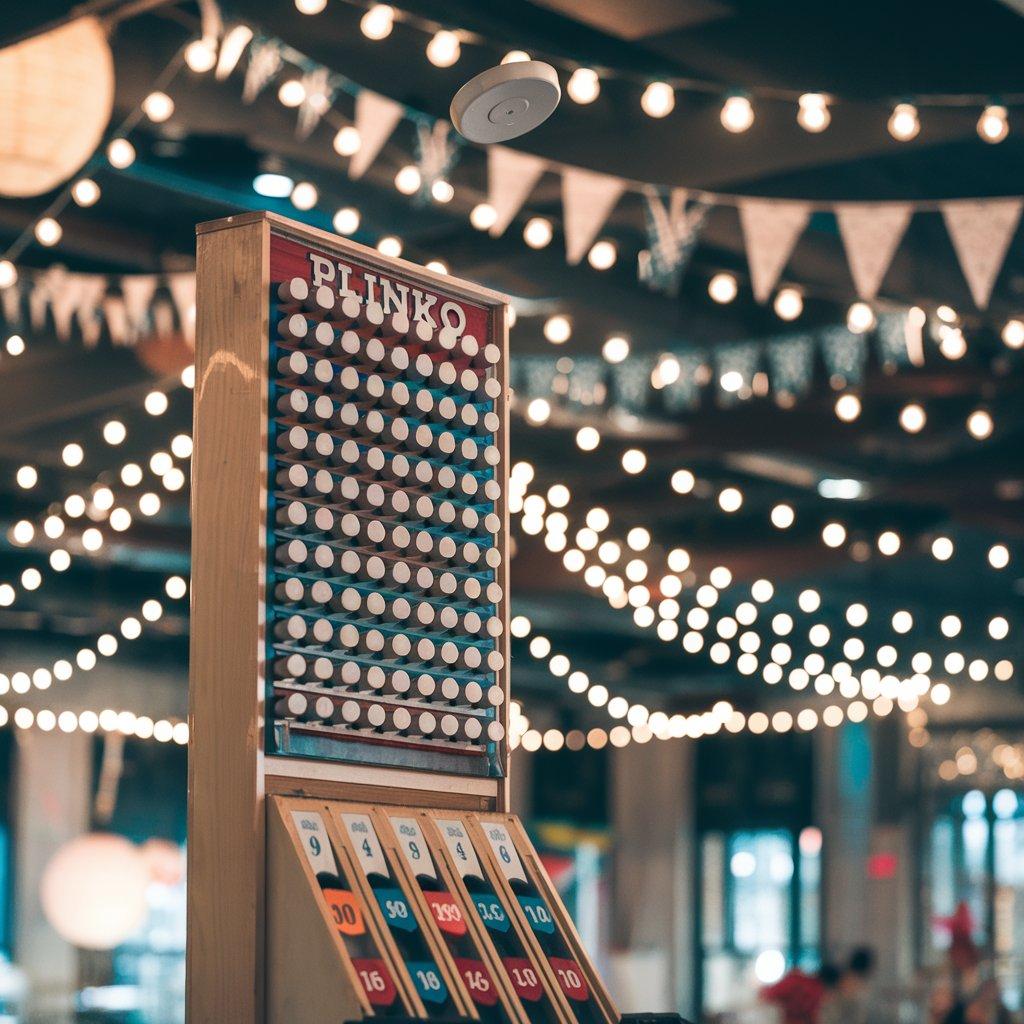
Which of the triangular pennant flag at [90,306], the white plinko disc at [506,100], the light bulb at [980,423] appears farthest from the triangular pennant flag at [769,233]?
the white plinko disc at [506,100]

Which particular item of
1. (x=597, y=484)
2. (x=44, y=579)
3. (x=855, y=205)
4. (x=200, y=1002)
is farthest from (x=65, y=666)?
(x=200, y=1002)

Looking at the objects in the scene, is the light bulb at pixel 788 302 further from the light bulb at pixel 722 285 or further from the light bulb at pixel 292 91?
the light bulb at pixel 292 91

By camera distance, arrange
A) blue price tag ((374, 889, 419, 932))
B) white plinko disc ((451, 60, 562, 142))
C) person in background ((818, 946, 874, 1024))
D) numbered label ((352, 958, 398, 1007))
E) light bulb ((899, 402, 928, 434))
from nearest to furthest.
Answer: numbered label ((352, 958, 398, 1007)) → blue price tag ((374, 889, 419, 932)) → white plinko disc ((451, 60, 562, 142)) → light bulb ((899, 402, 928, 434)) → person in background ((818, 946, 874, 1024))

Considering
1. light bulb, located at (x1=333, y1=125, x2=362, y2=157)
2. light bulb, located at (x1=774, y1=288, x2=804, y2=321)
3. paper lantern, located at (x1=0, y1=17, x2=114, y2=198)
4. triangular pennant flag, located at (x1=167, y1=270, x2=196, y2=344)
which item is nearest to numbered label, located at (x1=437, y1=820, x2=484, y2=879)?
paper lantern, located at (x1=0, y1=17, x2=114, y2=198)

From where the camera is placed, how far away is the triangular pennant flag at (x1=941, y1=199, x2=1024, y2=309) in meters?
5.30

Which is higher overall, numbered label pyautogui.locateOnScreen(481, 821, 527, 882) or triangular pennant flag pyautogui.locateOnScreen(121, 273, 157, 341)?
triangular pennant flag pyautogui.locateOnScreen(121, 273, 157, 341)

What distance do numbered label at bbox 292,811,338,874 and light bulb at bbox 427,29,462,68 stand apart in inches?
104

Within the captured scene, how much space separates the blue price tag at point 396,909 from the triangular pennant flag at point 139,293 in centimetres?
447

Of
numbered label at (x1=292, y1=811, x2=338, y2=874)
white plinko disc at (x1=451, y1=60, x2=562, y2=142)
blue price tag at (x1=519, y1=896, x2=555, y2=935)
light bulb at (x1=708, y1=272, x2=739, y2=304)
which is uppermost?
light bulb at (x1=708, y1=272, x2=739, y2=304)

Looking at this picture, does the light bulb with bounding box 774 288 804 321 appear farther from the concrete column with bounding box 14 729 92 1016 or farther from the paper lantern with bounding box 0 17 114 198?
the concrete column with bounding box 14 729 92 1016

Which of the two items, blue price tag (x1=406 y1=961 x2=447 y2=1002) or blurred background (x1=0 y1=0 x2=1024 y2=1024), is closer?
blue price tag (x1=406 y1=961 x2=447 y2=1002)

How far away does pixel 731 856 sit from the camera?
17781 millimetres

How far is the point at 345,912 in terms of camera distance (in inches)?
93.0

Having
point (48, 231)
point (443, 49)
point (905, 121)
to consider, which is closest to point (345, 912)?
point (443, 49)
